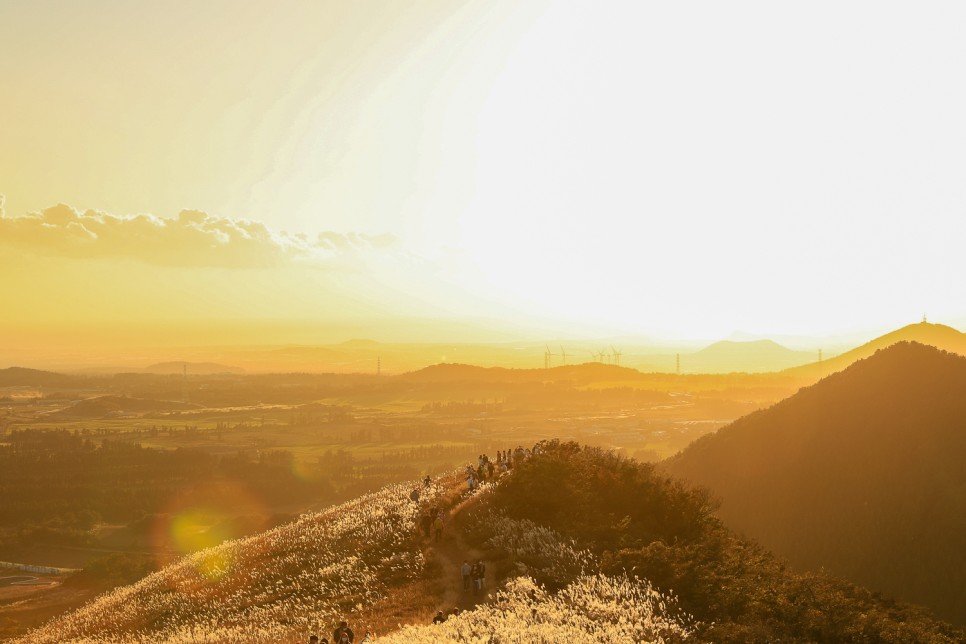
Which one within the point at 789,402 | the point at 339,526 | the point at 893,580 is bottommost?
the point at 893,580

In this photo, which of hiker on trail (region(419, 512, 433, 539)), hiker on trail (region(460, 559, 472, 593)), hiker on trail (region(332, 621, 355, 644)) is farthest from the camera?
hiker on trail (region(419, 512, 433, 539))

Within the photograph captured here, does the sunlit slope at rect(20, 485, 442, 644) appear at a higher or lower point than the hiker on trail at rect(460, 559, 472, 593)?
lower

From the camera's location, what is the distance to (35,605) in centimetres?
8375

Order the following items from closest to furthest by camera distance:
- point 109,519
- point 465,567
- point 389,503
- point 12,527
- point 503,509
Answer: point 465,567 < point 503,509 < point 389,503 < point 12,527 < point 109,519

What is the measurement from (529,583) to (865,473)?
160 feet

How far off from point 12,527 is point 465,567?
14842 cm

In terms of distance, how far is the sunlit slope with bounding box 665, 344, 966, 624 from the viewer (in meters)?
58.0

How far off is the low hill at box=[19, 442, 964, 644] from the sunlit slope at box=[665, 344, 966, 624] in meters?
18.3

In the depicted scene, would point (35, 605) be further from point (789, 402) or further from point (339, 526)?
point (789, 402)

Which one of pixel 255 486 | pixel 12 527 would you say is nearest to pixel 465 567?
pixel 12 527

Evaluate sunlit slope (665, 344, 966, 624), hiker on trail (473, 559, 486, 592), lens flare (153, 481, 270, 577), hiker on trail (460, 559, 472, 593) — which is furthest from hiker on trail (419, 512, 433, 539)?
lens flare (153, 481, 270, 577)

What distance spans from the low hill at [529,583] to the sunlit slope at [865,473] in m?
18.3

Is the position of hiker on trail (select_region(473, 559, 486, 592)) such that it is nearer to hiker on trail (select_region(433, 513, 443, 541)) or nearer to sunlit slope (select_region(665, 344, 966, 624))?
hiker on trail (select_region(433, 513, 443, 541))

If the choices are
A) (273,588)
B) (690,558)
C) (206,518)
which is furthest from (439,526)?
(206,518)
